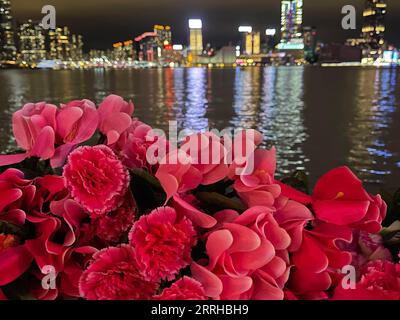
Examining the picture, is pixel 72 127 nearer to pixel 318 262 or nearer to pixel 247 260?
pixel 247 260

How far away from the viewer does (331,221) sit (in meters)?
1.02

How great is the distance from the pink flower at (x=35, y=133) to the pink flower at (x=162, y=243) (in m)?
0.32

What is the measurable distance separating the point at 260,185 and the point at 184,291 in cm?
27

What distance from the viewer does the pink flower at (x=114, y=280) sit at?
93cm

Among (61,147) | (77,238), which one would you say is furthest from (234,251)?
(61,147)

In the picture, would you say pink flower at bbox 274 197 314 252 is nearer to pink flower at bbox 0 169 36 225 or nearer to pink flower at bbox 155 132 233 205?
pink flower at bbox 155 132 233 205

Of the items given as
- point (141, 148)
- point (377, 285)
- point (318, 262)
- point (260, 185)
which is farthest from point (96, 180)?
point (377, 285)

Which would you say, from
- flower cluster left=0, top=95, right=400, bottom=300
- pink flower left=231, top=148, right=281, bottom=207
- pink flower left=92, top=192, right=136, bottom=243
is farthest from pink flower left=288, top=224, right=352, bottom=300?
pink flower left=92, top=192, right=136, bottom=243

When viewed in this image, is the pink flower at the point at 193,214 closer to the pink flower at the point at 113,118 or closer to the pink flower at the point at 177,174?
the pink flower at the point at 177,174

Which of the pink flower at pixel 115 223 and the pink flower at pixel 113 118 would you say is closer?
the pink flower at pixel 115 223

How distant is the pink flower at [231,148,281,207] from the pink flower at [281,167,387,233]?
4cm

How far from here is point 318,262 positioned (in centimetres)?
99

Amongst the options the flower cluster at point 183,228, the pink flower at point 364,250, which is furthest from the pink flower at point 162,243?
the pink flower at point 364,250
